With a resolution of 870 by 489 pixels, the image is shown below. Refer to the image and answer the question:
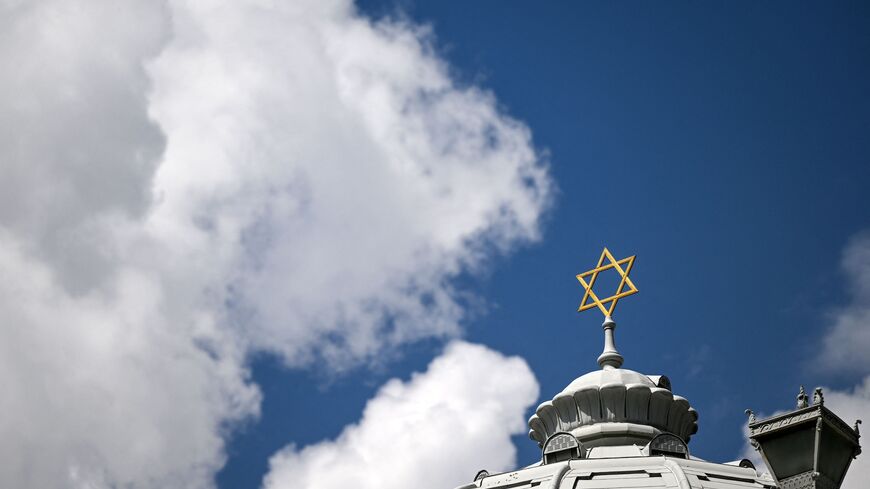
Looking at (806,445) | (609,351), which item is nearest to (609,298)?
(609,351)

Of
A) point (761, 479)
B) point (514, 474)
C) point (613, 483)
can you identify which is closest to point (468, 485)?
point (514, 474)

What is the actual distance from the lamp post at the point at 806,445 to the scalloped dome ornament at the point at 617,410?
25565 mm

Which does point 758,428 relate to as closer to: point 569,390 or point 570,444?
point 570,444

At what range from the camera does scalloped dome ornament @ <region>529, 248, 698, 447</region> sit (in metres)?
41.4

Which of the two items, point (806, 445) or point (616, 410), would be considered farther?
point (616, 410)

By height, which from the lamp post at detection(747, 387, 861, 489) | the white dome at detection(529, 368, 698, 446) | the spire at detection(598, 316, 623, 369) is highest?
the spire at detection(598, 316, 623, 369)

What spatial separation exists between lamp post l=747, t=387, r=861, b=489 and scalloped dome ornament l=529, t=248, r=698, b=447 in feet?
83.9

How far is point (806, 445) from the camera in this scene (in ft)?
50.0

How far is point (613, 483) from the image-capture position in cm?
3625

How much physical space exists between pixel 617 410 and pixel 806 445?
27134 mm

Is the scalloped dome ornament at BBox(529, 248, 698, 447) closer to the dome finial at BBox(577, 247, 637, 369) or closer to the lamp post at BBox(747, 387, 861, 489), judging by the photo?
the dome finial at BBox(577, 247, 637, 369)

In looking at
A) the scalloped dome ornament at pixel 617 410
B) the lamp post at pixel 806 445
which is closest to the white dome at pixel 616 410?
the scalloped dome ornament at pixel 617 410

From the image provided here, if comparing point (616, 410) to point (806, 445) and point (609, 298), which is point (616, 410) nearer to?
point (609, 298)

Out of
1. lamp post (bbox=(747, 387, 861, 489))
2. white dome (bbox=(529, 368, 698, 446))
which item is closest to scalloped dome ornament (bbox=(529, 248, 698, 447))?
white dome (bbox=(529, 368, 698, 446))
